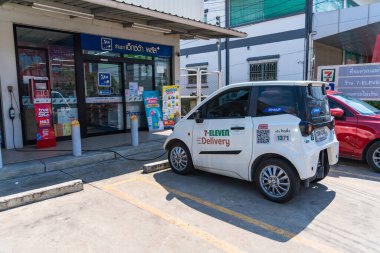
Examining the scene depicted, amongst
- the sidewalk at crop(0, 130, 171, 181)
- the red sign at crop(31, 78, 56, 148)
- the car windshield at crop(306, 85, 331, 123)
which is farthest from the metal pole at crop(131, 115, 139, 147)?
the car windshield at crop(306, 85, 331, 123)

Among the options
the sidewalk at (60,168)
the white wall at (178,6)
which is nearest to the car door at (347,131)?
the sidewalk at (60,168)

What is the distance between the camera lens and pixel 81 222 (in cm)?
393

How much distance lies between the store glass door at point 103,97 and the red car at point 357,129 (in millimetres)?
6212

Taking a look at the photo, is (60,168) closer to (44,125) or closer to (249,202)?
(44,125)

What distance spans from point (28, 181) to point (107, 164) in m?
1.64

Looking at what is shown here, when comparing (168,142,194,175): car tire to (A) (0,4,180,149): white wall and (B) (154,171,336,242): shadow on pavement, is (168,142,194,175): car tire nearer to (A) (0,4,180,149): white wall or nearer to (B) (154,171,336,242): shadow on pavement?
(B) (154,171,336,242): shadow on pavement

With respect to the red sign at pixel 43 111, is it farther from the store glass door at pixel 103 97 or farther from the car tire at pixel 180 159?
the car tire at pixel 180 159

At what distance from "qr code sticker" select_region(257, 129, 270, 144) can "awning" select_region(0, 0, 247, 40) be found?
423 cm

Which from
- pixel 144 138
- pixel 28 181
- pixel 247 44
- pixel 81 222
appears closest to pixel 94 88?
pixel 144 138

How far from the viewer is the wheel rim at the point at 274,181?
441 cm

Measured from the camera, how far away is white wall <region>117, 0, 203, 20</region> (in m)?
7.93

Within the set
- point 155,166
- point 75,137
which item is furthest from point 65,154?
point 155,166

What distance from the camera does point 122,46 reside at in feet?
31.1

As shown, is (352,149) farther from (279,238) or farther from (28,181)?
(28,181)
